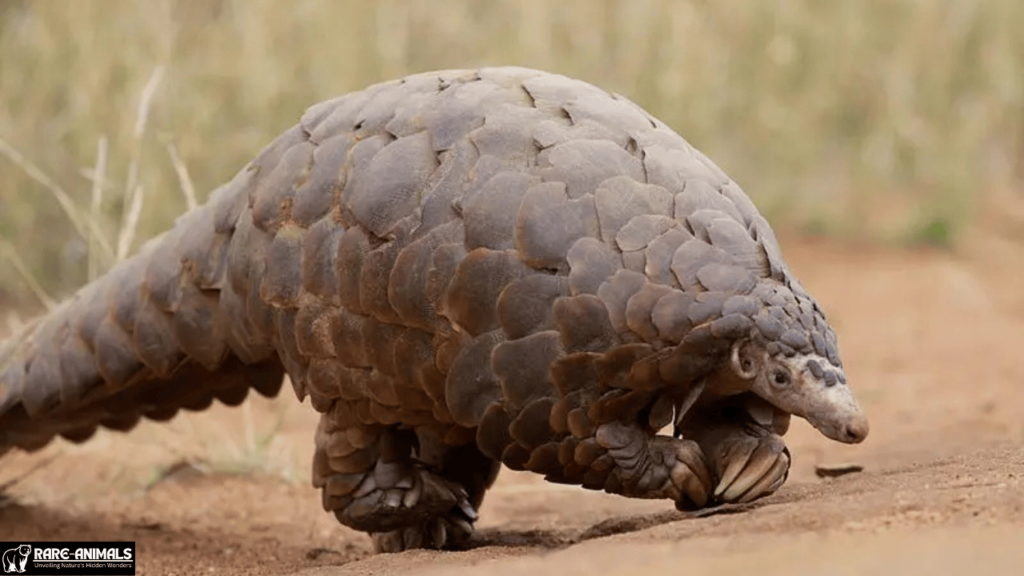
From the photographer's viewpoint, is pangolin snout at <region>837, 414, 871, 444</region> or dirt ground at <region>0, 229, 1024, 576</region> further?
pangolin snout at <region>837, 414, 871, 444</region>

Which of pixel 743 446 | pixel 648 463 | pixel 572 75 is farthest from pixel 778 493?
pixel 572 75

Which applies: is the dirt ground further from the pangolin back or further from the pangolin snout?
the pangolin back

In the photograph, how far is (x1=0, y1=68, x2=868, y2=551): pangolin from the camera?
12.0 ft

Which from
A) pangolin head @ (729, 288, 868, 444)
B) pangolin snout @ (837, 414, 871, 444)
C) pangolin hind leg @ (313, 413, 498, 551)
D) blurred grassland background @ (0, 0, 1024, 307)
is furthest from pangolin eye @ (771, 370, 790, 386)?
blurred grassland background @ (0, 0, 1024, 307)

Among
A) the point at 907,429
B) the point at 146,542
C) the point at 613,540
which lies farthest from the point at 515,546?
the point at 907,429

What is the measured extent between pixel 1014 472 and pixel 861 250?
7.20 m

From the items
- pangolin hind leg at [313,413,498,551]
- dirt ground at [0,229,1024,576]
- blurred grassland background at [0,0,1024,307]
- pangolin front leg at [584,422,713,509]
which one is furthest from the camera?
blurred grassland background at [0,0,1024,307]

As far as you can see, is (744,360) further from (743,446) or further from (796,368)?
(743,446)

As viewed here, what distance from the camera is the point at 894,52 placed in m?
11.6

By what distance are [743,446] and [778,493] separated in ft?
0.76

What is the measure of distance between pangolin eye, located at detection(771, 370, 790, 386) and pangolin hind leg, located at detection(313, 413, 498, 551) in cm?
107

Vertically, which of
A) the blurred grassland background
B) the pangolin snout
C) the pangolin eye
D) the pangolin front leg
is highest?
the blurred grassland background

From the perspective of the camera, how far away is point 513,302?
12.1 feet

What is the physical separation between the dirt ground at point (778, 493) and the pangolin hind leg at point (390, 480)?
0.47 feet
